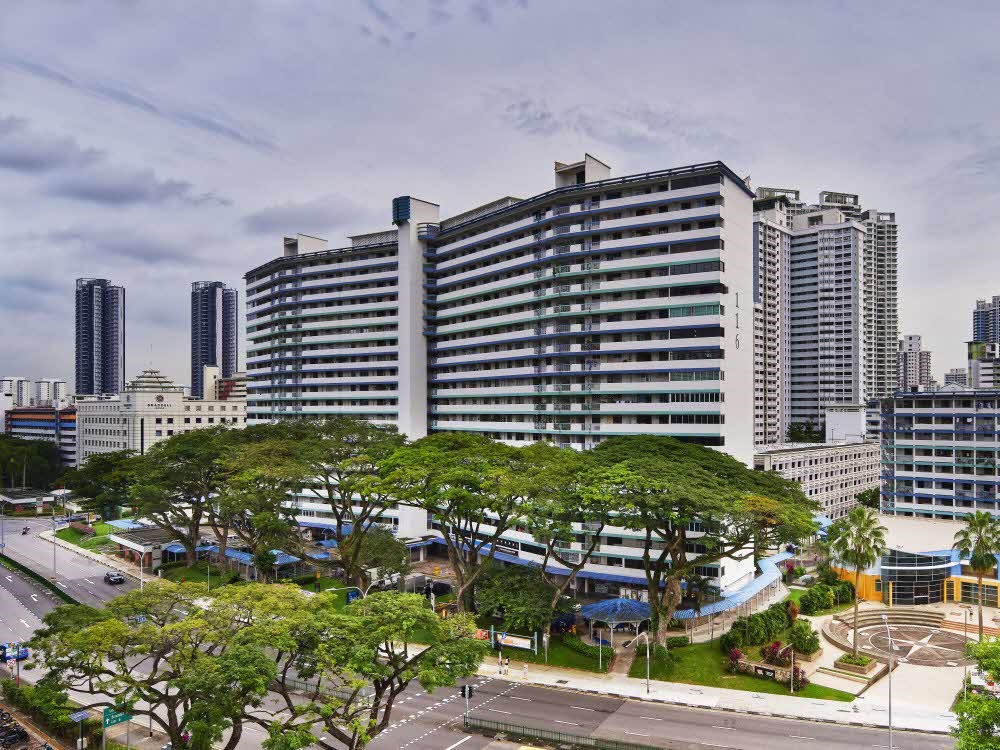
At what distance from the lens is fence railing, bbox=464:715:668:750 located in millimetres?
39281

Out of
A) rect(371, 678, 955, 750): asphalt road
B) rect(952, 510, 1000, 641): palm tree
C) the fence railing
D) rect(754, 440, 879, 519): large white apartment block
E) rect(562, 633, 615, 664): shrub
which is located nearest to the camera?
the fence railing

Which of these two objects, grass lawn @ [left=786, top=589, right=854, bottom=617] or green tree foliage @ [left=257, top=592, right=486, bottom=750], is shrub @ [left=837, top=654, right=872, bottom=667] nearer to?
grass lawn @ [left=786, top=589, right=854, bottom=617]

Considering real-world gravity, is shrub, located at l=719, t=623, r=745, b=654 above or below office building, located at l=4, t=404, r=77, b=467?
below

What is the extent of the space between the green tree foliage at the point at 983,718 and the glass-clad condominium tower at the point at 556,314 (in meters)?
42.7

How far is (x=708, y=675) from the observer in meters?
51.7

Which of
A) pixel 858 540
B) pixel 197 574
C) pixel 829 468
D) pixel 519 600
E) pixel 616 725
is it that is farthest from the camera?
pixel 829 468

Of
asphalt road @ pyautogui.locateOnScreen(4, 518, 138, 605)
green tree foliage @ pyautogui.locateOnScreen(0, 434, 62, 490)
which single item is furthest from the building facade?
green tree foliage @ pyautogui.locateOnScreen(0, 434, 62, 490)

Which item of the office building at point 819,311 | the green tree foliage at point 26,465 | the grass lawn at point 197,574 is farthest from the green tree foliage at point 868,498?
the green tree foliage at point 26,465

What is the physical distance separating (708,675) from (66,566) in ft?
279

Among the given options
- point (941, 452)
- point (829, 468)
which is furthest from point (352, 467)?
point (941, 452)

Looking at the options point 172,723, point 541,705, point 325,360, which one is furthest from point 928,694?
point 325,360

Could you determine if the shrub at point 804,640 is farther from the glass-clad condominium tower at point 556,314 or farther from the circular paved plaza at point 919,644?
the glass-clad condominium tower at point 556,314

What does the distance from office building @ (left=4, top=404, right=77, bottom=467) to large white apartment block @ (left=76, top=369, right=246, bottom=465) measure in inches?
637

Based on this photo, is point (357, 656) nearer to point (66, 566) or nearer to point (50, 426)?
point (66, 566)
